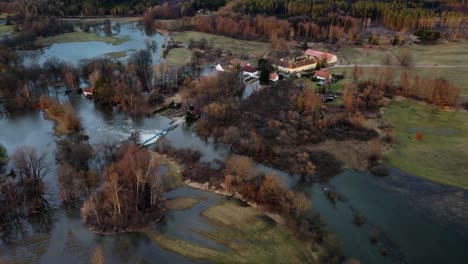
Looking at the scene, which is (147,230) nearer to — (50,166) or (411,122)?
(50,166)

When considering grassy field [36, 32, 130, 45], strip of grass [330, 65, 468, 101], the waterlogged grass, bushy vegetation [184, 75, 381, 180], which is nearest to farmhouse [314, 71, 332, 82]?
strip of grass [330, 65, 468, 101]

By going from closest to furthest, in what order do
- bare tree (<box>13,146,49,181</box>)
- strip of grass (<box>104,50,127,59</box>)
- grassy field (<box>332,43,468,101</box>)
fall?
bare tree (<box>13,146,49,181</box>) < grassy field (<box>332,43,468,101</box>) < strip of grass (<box>104,50,127,59</box>)

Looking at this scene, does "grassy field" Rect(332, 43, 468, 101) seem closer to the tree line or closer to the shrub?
the tree line

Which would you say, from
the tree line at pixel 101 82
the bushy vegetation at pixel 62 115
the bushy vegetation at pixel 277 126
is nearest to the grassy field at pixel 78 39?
the tree line at pixel 101 82

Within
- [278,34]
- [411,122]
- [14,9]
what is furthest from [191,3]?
[411,122]

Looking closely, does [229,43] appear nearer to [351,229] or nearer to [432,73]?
[432,73]

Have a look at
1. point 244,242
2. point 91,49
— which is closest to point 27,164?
point 244,242
